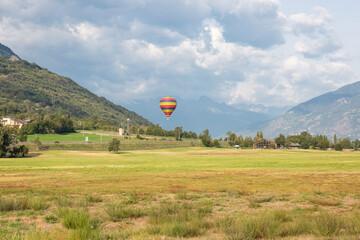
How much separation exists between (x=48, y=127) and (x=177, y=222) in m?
186

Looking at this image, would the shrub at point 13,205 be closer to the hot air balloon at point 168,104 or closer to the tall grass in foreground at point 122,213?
the tall grass in foreground at point 122,213

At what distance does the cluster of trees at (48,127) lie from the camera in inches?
6870

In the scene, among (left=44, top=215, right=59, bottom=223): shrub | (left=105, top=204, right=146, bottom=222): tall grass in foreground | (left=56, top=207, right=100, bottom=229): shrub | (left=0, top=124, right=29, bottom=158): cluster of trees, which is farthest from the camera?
(left=0, top=124, right=29, bottom=158): cluster of trees

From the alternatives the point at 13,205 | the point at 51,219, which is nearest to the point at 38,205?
the point at 13,205

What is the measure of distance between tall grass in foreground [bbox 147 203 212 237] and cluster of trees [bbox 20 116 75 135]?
172m

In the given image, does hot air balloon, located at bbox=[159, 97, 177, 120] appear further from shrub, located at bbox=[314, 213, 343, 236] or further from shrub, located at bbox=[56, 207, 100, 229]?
shrub, located at bbox=[314, 213, 343, 236]

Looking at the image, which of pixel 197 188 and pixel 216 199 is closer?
pixel 216 199

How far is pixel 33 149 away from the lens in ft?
381

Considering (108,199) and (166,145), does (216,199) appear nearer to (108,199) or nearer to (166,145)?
(108,199)

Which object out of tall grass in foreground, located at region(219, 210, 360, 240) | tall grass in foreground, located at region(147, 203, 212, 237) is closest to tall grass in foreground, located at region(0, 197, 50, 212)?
tall grass in foreground, located at region(147, 203, 212, 237)

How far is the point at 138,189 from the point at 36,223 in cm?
1187

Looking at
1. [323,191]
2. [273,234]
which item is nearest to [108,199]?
[273,234]

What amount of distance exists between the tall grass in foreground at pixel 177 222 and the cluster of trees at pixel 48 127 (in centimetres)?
17194

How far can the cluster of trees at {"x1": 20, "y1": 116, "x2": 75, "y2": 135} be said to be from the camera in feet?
573
